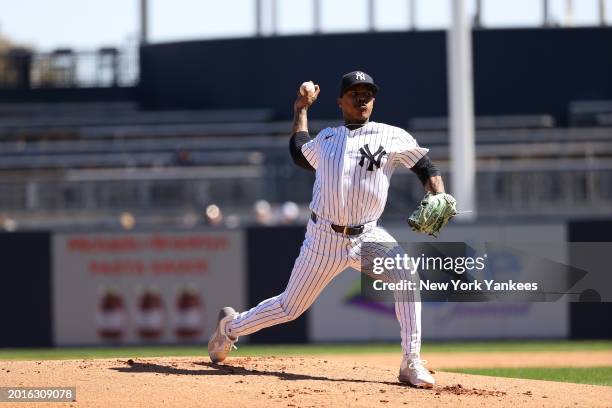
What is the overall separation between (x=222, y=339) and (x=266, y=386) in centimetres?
78

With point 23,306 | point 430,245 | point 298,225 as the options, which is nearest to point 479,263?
point 430,245

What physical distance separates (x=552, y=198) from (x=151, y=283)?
5501 mm

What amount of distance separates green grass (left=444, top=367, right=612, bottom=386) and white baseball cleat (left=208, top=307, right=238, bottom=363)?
9.38ft

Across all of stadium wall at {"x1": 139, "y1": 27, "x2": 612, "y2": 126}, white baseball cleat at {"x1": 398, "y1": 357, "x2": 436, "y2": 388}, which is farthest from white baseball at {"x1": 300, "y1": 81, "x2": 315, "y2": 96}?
stadium wall at {"x1": 139, "y1": 27, "x2": 612, "y2": 126}

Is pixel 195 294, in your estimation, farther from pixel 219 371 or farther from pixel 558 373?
pixel 219 371

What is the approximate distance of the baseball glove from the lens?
6980 millimetres

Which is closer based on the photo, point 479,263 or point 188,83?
point 479,263

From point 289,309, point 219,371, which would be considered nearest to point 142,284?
point 219,371

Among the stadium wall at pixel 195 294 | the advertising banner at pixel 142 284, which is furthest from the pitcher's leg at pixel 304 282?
the advertising banner at pixel 142 284

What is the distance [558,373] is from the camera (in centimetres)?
1020

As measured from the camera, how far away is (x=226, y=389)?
6777 mm

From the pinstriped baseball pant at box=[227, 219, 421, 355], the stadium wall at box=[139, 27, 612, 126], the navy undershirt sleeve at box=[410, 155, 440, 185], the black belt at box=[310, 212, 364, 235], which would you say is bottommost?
the pinstriped baseball pant at box=[227, 219, 421, 355]

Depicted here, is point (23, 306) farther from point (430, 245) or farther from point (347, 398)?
point (347, 398)

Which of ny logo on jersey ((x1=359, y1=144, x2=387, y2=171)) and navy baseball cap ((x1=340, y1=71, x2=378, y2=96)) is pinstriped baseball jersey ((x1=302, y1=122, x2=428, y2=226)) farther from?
navy baseball cap ((x1=340, y1=71, x2=378, y2=96))
